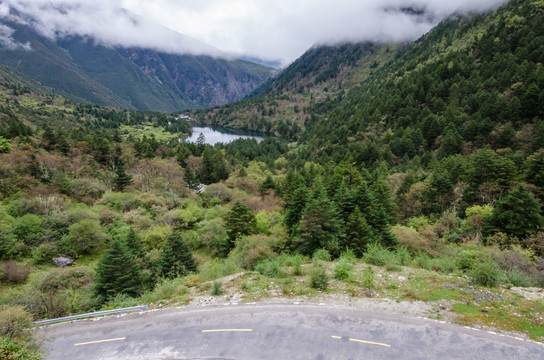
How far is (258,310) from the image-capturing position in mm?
14297

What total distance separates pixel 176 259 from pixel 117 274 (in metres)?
6.69

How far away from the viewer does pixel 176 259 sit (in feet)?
95.6

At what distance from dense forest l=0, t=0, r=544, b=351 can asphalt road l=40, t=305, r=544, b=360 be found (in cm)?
176

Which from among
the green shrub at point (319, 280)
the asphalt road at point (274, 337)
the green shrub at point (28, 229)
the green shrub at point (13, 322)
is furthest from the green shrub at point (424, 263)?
the green shrub at point (28, 229)

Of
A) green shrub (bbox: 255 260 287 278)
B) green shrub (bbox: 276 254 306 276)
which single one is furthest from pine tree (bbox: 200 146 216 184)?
green shrub (bbox: 255 260 287 278)

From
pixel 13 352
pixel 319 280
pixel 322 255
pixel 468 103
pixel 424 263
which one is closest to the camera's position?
pixel 13 352

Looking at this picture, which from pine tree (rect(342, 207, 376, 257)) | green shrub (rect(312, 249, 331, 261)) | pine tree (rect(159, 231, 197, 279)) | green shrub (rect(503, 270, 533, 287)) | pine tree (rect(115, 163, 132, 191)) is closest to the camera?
green shrub (rect(503, 270, 533, 287))

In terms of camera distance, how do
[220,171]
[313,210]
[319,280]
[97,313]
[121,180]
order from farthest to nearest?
1. [220,171]
2. [121,180]
3. [313,210]
4. [319,280]
5. [97,313]

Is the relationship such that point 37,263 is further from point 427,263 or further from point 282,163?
point 282,163

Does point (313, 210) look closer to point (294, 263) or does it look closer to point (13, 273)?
point (294, 263)

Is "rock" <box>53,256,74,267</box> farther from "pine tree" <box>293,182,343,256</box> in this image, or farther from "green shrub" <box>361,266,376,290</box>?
"green shrub" <box>361,266,376,290</box>

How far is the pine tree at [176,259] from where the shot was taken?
2838cm

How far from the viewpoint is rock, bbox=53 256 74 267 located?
35562mm

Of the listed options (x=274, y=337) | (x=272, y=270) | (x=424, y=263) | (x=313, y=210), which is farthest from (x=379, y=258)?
(x=274, y=337)
